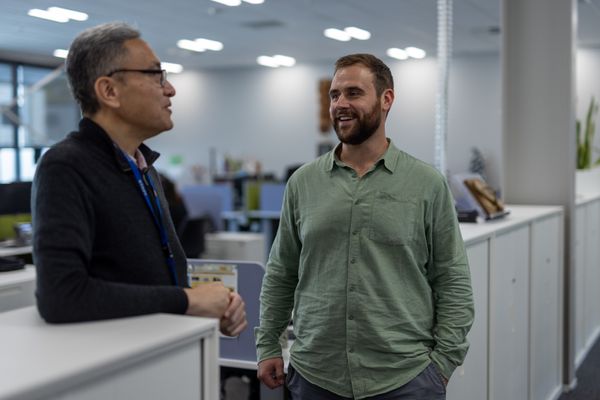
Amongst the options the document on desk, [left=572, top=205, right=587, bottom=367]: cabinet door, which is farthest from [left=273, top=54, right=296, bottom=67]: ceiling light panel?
the document on desk

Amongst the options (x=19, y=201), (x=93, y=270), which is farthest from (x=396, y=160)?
(x=19, y=201)

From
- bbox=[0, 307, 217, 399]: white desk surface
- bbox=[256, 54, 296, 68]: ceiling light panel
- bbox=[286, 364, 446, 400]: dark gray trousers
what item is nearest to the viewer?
bbox=[0, 307, 217, 399]: white desk surface

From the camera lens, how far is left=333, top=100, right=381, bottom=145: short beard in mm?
1774

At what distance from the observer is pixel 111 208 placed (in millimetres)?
1251

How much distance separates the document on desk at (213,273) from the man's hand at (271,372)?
607mm

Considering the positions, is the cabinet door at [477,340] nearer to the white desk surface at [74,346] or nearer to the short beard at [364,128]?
the short beard at [364,128]

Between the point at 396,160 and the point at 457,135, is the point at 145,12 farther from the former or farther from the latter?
the point at 396,160

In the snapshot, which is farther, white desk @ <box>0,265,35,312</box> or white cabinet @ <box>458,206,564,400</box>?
white desk @ <box>0,265,35,312</box>

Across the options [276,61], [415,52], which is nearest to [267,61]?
[276,61]

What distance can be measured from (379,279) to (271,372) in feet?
1.35

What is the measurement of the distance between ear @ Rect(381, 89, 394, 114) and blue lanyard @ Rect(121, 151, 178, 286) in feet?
2.26

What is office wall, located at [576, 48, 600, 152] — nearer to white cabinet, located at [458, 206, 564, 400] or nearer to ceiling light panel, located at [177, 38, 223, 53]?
ceiling light panel, located at [177, 38, 223, 53]

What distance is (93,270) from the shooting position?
4.09ft

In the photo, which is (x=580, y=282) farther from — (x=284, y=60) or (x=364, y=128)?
(x=284, y=60)
